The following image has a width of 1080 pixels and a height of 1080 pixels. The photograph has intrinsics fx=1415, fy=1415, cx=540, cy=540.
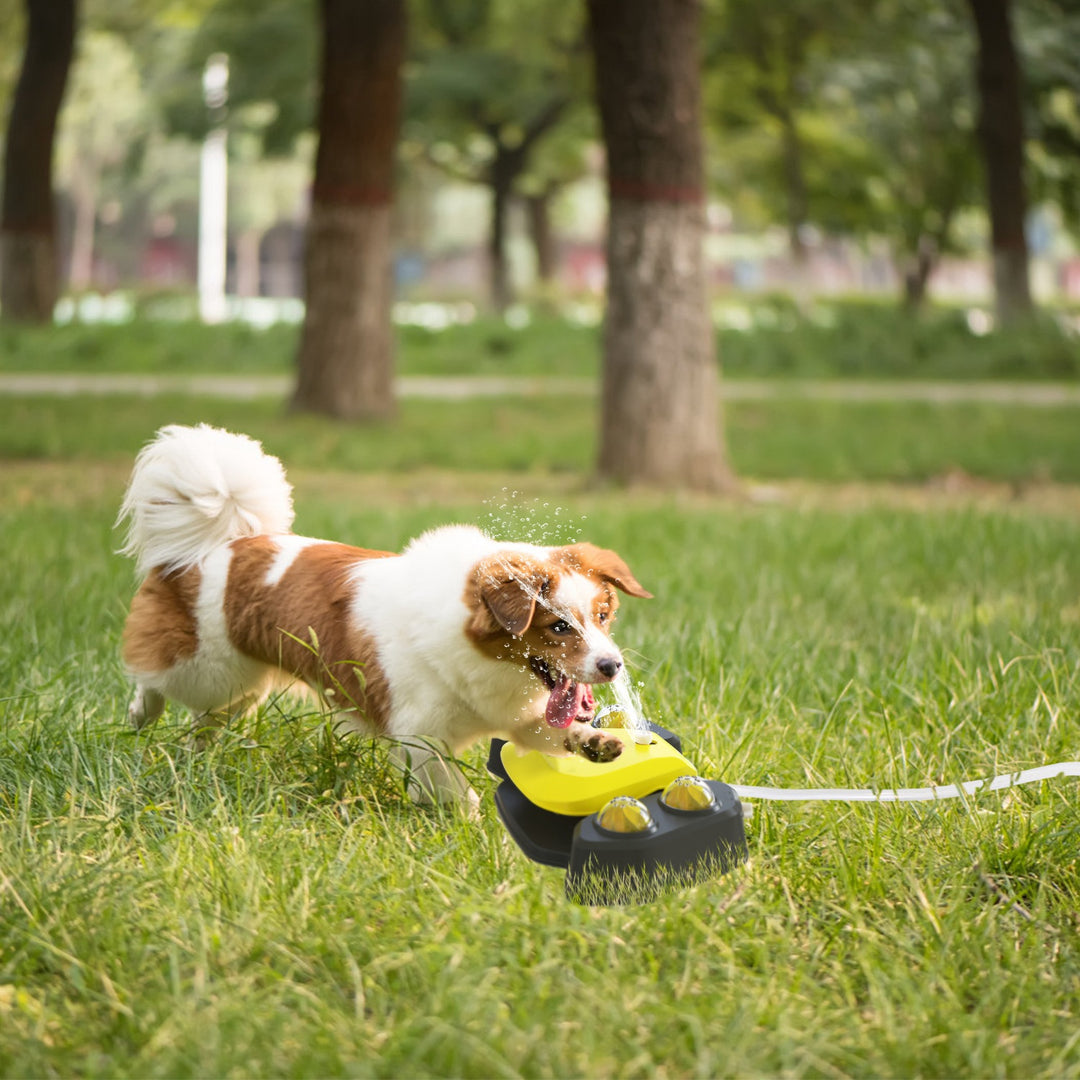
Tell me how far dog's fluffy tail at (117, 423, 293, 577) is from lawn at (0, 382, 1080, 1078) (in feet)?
1.51

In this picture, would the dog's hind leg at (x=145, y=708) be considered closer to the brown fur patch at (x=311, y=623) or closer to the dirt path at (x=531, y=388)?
the brown fur patch at (x=311, y=623)

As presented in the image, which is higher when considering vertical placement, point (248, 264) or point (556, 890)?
point (248, 264)

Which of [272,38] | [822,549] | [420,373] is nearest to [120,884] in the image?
[822,549]

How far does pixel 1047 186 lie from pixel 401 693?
82.7 ft

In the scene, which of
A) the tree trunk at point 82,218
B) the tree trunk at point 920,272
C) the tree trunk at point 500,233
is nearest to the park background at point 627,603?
the tree trunk at point 500,233

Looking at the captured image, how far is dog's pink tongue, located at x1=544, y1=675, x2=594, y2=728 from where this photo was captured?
297 centimetres

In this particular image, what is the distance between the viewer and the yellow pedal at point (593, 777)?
2.88 meters

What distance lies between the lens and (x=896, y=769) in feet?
11.7

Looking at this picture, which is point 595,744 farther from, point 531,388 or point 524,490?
point 531,388

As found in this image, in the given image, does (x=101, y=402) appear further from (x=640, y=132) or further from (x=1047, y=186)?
(x=1047, y=186)

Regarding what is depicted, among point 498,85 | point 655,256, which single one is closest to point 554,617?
point 655,256

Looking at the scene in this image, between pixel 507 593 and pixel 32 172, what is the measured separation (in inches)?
692

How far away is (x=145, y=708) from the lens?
3.74 meters

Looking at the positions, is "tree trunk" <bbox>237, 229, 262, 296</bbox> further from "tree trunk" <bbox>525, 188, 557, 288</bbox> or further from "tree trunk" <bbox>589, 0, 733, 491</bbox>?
"tree trunk" <bbox>589, 0, 733, 491</bbox>
